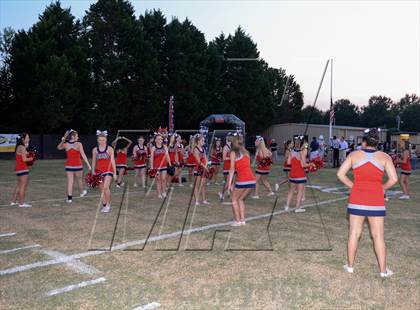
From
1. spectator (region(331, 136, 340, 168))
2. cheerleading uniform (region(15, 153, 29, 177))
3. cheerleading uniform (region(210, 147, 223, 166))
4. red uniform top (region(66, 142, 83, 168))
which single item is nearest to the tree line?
spectator (region(331, 136, 340, 168))

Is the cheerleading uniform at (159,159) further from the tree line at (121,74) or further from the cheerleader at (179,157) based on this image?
the tree line at (121,74)

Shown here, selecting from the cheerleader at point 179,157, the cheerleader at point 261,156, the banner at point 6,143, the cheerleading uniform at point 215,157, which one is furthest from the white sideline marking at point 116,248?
the banner at point 6,143

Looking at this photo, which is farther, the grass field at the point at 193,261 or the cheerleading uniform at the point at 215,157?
the cheerleading uniform at the point at 215,157

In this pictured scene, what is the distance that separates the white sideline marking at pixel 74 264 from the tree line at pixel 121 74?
2195 cm

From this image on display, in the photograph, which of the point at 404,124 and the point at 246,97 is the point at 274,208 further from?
the point at 404,124

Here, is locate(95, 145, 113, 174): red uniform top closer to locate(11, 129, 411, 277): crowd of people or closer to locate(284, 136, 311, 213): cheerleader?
locate(11, 129, 411, 277): crowd of people

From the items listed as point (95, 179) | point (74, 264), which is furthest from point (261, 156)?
point (74, 264)

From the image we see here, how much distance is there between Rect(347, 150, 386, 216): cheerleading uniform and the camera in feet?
15.6

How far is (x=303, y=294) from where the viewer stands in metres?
4.40

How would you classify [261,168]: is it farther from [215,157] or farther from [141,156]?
[141,156]

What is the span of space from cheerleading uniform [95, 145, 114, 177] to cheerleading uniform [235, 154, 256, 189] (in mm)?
3025

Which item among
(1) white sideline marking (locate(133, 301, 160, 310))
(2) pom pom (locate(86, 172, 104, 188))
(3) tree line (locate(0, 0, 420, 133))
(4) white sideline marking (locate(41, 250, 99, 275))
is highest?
(3) tree line (locate(0, 0, 420, 133))

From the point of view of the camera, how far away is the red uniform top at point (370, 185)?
15.6ft

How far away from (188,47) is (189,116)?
7.88m
